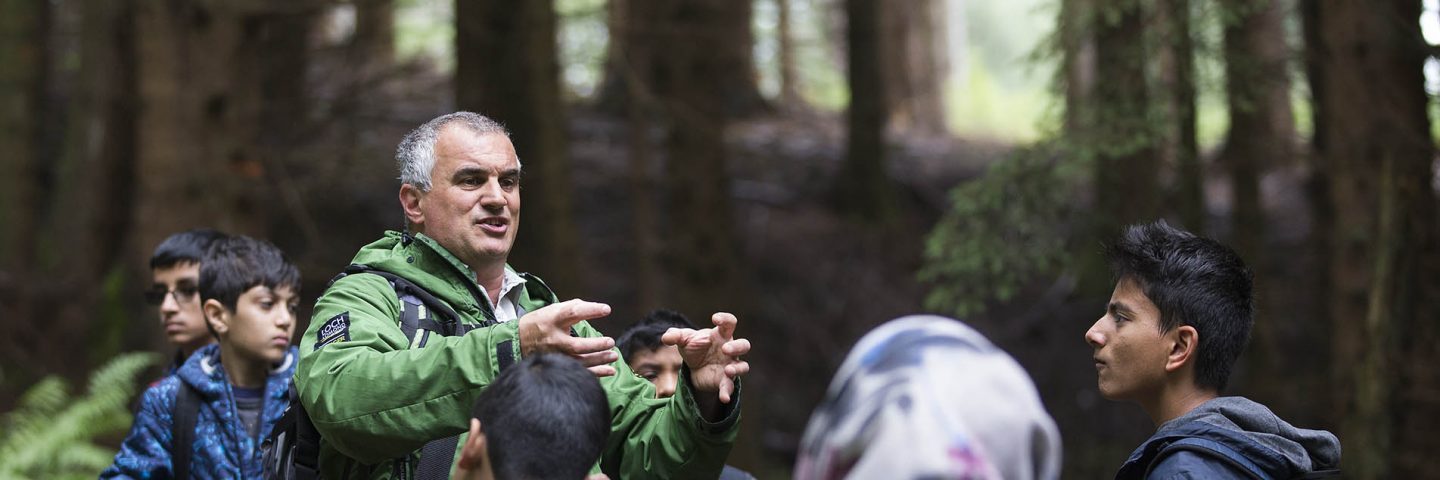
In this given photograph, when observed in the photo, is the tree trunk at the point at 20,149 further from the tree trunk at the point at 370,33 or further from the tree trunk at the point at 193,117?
the tree trunk at the point at 193,117

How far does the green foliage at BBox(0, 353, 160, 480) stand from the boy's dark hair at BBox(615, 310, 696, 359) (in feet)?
15.4

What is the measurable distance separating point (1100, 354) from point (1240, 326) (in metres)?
0.41

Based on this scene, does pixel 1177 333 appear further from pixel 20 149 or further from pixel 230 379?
pixel 20 149

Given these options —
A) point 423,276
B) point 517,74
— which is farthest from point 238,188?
point 423,276

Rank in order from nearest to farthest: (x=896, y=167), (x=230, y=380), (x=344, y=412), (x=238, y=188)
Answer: (x=344, y=412) → (x=230, y=380) → (x=238, y=188) → (x=896, y=167)

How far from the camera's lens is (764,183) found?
17078 mm

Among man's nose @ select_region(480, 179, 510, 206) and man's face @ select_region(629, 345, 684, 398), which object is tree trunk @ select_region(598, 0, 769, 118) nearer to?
man's face @ select_region(629, 345, 684, 398)

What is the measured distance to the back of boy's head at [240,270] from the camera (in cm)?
→ 488

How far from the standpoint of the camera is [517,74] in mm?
9523

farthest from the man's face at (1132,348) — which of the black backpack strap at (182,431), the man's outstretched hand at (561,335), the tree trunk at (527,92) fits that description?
the tree trunk at (527,92)

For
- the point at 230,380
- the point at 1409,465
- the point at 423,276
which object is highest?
the point at 423,276

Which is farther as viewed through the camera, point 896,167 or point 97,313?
point 896,167

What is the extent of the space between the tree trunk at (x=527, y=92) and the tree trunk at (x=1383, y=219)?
199 inches

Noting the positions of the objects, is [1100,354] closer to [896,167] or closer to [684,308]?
[684,308]
